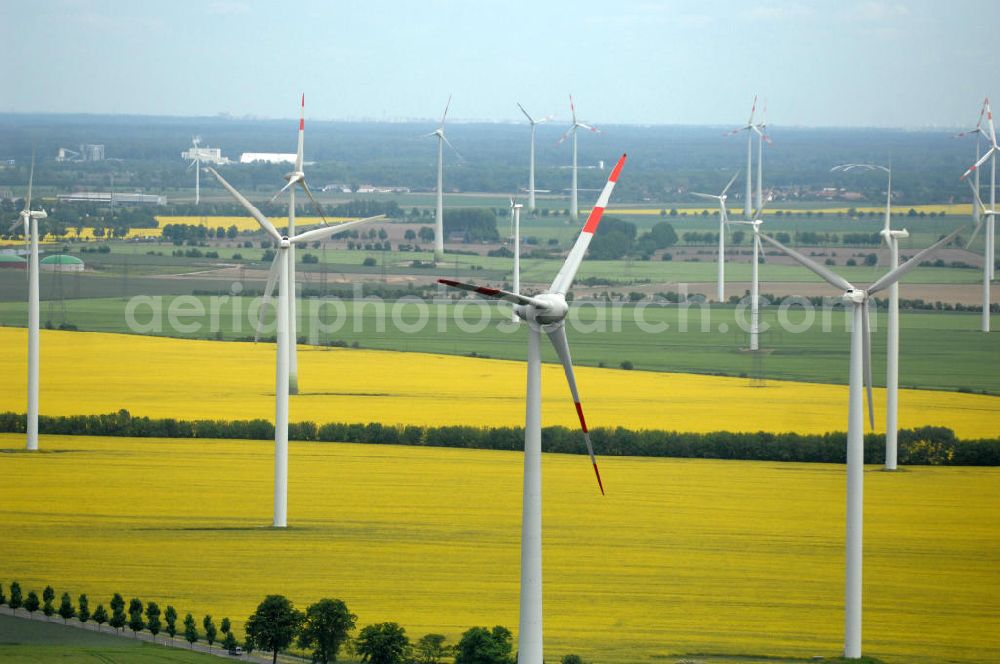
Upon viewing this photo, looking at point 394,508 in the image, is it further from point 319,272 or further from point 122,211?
point 122,211

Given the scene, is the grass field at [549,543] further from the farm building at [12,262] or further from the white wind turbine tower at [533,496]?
the farm building at [12,262]

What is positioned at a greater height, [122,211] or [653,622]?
[122,211]

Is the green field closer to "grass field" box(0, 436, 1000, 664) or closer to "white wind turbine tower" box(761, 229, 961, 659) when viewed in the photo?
"grass field" box(0, 436, 1000, 664)

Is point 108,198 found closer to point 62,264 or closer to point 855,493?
point 62,264

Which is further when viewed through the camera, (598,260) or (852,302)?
(598,260)

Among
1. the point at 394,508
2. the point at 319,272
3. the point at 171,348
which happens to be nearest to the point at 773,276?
the point at 319,272

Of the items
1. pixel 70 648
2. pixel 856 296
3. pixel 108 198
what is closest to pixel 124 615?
pixel 70 648

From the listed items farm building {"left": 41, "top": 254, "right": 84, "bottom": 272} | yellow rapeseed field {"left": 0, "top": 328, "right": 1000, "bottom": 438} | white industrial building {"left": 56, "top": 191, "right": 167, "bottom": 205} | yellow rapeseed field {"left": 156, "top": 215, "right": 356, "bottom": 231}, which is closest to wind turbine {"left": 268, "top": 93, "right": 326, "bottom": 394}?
yellow rapeseed field {"left": 0, "top": 328, "right": 1000, "bottom": 438}
